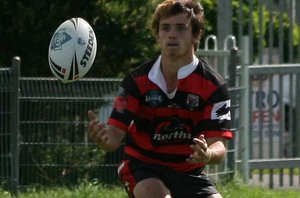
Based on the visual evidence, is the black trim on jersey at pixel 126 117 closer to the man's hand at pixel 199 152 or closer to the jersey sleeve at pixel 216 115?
the jersey sleeve at pixel 216 115

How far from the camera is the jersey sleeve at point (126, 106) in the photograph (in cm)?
664

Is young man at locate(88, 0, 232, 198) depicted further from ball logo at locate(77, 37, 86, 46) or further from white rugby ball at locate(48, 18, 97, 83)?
ball logo at locate(77, 37, 86, 46)

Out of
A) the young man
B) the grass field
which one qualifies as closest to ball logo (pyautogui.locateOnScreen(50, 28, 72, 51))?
the young man

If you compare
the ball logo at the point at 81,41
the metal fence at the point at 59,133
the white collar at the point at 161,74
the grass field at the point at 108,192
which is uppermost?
the ball logo at the point at 81,41

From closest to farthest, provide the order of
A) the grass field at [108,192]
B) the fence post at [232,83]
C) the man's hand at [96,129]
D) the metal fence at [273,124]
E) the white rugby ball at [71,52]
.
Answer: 1. the man's hand at [96,129]
2. the white rugby ball at [71,52]
3. the grass field at [108,192]
4. the fence post at [232,83]
5. the metal fence at [273,124]

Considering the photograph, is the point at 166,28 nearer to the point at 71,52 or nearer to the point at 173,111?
the point at 173,111

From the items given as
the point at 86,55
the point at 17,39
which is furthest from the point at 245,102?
the point at 86,55

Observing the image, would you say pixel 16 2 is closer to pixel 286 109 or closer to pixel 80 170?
pixel 80 170

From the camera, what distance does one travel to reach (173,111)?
6.64 metres

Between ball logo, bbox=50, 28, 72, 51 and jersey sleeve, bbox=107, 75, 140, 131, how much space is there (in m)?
1.13

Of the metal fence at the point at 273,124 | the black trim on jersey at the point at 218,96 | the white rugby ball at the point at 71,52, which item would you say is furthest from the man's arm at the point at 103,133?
the metal fence at the point at 273,124

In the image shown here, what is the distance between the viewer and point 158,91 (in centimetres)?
662

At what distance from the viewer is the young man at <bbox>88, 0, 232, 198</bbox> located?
661cm

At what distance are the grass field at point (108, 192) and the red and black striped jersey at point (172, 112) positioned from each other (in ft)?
12.6
